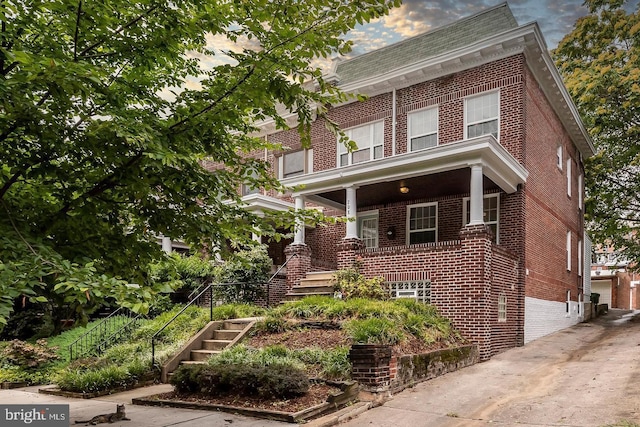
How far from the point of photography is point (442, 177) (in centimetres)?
1412

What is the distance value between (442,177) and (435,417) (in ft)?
26.4

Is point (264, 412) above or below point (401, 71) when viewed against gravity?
below

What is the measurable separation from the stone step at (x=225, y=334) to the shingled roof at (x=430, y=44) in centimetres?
1041

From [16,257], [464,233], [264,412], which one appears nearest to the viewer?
[16,257]

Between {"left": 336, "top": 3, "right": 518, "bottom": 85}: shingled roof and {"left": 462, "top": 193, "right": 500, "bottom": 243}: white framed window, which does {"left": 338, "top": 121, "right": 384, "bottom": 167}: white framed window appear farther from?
{"left": 462, "top": 193, "right": 500, "bottom": 243}: white framed window

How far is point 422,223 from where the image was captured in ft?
53.9

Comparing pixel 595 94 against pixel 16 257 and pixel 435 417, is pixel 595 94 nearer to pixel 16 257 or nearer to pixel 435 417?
pixel 435 417

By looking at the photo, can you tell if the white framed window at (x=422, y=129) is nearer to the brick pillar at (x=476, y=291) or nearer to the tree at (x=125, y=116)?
the brick pillar at (x=476, y=291)

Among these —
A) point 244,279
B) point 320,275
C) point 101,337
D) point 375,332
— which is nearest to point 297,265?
point 320,275

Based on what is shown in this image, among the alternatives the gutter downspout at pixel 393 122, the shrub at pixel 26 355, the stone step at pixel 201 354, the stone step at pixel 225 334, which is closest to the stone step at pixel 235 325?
the stone step at pixel 225 334

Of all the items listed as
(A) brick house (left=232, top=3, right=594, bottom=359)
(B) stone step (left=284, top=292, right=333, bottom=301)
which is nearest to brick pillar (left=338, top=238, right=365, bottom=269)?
(A) brick house (left=232, top=3, right=594, bottom=359)

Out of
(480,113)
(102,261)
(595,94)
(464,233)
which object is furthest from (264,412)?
(595,94)

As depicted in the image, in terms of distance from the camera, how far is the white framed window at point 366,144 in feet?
58.5

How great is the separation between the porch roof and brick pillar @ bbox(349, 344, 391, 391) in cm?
446
